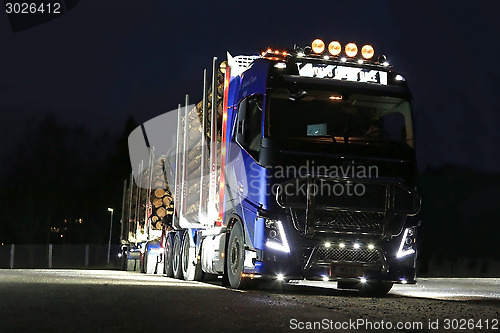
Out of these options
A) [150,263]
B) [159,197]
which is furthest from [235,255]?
[159,197]

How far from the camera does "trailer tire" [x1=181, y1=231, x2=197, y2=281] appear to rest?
61.3 feet

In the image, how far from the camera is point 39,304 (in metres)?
9.84

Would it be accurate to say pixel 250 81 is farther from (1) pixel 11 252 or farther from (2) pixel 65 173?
(2) pixel 65 173

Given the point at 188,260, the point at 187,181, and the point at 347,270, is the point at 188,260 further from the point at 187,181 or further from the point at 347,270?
the point at 347,270

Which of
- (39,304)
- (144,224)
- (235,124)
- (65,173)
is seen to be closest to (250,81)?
(235,124)

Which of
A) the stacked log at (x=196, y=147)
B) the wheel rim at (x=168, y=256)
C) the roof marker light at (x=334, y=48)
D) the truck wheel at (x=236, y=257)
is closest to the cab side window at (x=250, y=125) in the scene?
the truck wheel at (x=236, y=257)

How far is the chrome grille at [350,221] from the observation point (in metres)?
13.6

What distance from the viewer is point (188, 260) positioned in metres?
19.2

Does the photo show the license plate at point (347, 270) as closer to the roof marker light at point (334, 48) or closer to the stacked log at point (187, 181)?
the stacked log at point (187, 181)

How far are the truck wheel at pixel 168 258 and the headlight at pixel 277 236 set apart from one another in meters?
8.07

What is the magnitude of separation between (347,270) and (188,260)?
21.0 ft

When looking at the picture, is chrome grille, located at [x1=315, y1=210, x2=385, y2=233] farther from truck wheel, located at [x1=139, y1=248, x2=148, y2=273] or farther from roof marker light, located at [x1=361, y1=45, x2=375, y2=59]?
truck wheel, located at [x1=139, y1=248, x2=148, y2=273]

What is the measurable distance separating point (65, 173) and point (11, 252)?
1428 cm

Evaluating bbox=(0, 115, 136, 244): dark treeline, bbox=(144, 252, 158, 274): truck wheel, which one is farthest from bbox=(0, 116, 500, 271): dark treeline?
bbox=(144, 252, 158, 274): truck wheel
